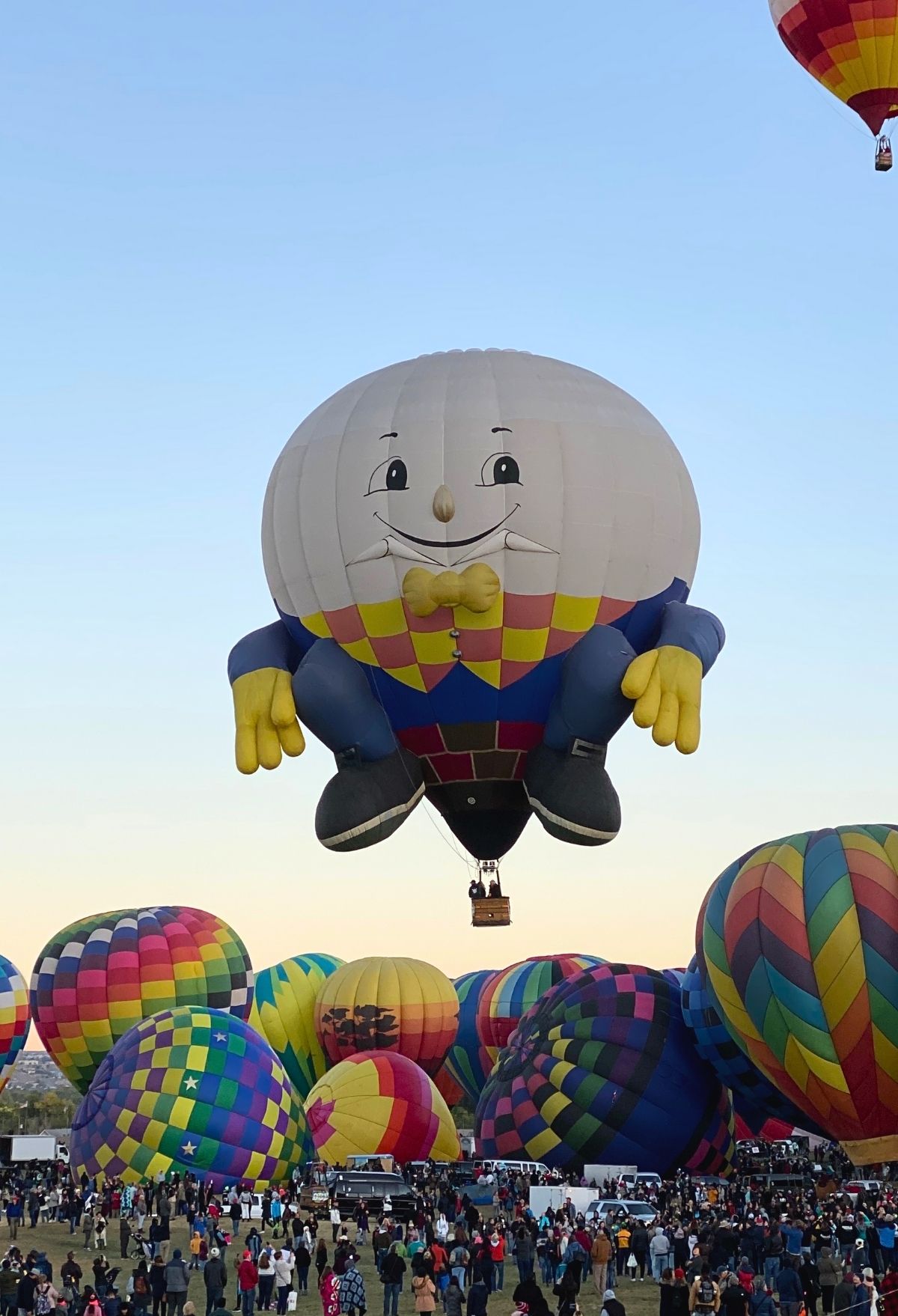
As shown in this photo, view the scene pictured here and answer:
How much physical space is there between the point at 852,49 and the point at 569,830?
9.76 m

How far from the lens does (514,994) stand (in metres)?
31.0

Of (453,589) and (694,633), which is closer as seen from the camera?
(453,589)

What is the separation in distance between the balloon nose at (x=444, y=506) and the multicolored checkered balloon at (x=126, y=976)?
12844mm

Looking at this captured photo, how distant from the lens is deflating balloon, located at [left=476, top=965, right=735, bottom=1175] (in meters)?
20.9

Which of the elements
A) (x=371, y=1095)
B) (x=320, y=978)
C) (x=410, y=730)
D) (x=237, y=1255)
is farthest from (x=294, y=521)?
(x=320, y=978)

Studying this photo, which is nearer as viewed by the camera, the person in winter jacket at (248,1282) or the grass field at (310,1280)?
the person in winter jacket at (248,1282)

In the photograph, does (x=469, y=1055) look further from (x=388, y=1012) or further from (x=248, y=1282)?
(x=248, y=1282)

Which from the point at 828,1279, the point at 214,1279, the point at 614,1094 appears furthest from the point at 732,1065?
the point at 214,1279

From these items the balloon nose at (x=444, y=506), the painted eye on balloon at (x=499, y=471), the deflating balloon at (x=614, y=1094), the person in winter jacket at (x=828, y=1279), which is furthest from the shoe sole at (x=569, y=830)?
the deflating balloon at (x=614, y=1094)

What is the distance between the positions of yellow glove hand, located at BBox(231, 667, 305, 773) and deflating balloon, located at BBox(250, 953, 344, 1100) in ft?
51.1

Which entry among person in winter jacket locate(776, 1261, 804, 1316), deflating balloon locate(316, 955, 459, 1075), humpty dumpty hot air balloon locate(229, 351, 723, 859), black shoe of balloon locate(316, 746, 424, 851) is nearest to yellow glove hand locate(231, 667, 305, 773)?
humpty dumpty hot air balloon locate(229, 351, 723, 859)

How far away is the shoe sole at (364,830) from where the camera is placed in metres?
15.2

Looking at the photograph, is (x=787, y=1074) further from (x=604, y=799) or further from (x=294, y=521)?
(x=294, y=521)

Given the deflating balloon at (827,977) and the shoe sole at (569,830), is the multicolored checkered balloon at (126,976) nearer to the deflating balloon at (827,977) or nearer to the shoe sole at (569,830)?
the deflating balloon at (827,977)
